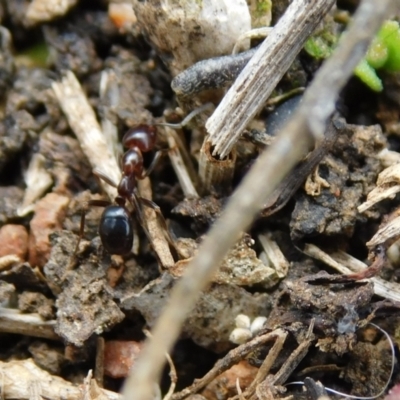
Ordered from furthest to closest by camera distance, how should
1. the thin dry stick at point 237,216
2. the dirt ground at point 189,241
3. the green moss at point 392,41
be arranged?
the green moss at point 392,41
the dirt ground at point 189,241
the thin dry stick at point 237,216

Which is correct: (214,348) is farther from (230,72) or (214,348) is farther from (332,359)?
(230,72)

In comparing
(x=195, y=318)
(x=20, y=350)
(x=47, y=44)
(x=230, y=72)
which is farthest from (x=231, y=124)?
(x=47, y=44)

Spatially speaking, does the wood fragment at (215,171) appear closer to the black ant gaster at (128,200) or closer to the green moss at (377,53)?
the black ant gaster at (128,200)

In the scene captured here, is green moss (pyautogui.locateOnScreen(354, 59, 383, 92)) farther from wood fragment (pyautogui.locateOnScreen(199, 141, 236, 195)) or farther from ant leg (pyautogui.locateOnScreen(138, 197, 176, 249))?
ant leg (pyautogui.locateOnScreen(138, 197, 176, 249))

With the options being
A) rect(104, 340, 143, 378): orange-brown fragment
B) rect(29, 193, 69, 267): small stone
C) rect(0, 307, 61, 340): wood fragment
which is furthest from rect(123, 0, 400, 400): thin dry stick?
rect(29, 193, 69, 267): small stone

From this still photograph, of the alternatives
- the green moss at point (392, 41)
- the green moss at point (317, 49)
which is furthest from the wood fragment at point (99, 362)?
the green moss at point (392, 41)

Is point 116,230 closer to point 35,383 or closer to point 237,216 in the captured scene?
point 35,383

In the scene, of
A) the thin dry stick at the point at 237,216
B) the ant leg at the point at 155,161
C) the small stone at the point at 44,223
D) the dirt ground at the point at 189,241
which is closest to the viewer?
the thin dry stick at the point at 237,216
